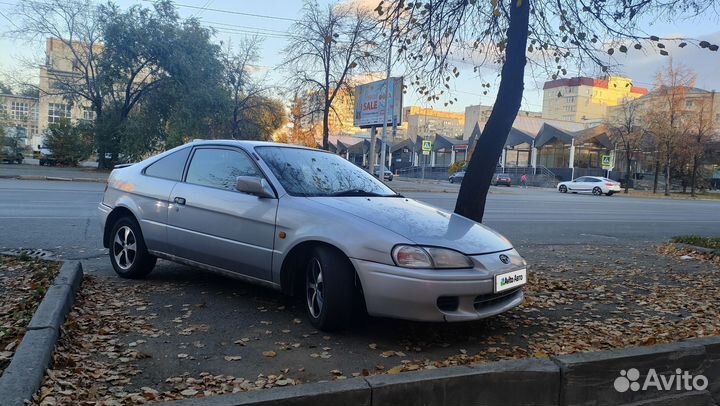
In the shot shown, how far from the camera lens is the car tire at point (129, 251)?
5.53 m

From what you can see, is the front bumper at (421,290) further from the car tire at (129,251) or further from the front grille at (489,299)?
the car tire at (129,251)

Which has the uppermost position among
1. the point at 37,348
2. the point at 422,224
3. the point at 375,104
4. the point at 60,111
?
the point at 375,104

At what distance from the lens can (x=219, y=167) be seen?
17.0ft

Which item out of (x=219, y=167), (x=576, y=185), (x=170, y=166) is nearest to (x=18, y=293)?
(x=170, y=166)

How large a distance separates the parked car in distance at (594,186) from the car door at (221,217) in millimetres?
43216

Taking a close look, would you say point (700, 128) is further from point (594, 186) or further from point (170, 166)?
point (170, 166)

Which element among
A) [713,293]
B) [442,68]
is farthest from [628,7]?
[713,293]

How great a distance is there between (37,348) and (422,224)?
8.79ft

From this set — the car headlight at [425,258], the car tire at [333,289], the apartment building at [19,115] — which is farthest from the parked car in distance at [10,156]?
the car headlight at [425,258]

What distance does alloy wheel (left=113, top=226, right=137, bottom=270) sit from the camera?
5617mm

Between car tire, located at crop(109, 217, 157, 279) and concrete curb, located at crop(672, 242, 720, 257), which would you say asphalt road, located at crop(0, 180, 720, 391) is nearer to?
car tire, located at crop(109, 217, 157, 279)

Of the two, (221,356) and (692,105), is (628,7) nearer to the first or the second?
(221,356)

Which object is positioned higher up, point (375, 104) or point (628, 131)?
point (628, 131)

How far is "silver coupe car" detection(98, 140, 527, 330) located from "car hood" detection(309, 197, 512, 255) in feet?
0.04
